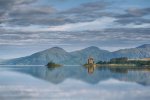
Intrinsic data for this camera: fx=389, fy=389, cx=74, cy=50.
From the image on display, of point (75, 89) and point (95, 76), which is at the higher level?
point (95, 76)

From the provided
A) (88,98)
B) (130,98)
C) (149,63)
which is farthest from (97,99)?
(149,63)

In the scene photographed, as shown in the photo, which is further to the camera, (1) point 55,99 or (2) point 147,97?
(2) point 147,97

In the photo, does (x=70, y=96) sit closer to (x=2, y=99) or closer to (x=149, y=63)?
(x=2, y=99)

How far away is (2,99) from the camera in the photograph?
34.8 m

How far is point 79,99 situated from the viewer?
3462 centimetres

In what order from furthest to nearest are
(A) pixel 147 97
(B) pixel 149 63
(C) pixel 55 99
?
(B) pixel 149 63, (A) pixel 147 97, (C) pixel 55 99

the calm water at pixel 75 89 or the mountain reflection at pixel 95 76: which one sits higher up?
the mountain reflection at pixel 95 76

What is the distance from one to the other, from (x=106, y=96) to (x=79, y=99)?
395cm

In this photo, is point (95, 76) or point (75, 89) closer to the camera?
point (75, 89)

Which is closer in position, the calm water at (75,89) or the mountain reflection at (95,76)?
the calm water at (75,89)

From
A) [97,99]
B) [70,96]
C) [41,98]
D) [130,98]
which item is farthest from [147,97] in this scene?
[41,98]

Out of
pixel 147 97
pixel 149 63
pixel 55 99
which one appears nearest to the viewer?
pixel 55 99

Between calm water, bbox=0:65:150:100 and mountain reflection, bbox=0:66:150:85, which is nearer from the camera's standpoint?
calm water, bbox=0:65:150:100

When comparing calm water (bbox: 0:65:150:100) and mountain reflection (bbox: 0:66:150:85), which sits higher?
mountain reflection (bbox: 0:66:150:85)
